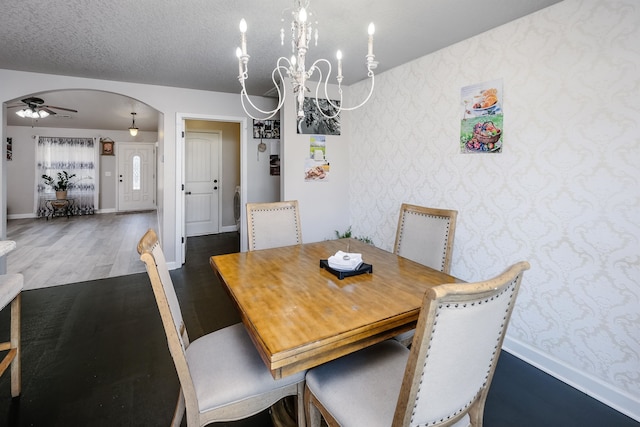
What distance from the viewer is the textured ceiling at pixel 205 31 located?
2014mm

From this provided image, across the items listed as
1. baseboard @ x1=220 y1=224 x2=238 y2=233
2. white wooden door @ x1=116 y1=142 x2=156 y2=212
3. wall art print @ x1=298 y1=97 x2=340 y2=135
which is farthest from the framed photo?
wall art print @ x1=298 y1=97 x2=340 y2=135

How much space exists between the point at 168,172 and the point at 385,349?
367 cm

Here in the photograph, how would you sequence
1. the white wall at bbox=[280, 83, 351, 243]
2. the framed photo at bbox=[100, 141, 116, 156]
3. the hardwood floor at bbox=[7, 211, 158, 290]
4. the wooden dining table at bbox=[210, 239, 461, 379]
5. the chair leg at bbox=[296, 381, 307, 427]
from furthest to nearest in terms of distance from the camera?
the framed photo at bbox=[100, 141, 116, 156]
the hardwood floor at bbox=[7, 211, 158, 290]
the white wall at bbox=[280, 83, 351, 243]
the chair leg at bbox=[296, 381, 307, 427]
the wooden dining table at bbox=[210, 239, 461, 379]

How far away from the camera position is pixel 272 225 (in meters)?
2.39

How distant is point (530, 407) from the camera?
5.65 feet

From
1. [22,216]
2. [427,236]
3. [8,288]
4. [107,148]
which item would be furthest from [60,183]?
[427,236]

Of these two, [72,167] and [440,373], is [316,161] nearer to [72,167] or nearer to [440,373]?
[440,373]

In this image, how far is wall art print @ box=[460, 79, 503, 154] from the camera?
91.0 inches

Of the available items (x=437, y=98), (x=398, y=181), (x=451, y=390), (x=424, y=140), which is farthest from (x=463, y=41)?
(x=451, y=390)

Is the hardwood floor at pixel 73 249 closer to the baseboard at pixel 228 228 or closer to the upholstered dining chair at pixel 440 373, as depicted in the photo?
the baseboard at pixel 228 228

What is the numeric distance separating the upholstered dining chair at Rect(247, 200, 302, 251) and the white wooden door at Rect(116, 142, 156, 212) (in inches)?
336

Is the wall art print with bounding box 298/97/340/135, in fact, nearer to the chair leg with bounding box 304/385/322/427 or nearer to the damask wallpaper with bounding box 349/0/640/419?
the damask wallpaper with bounding box 349/0/640/419

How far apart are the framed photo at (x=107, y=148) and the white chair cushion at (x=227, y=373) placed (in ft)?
31.4

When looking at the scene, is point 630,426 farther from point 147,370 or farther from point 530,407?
point 147,370
